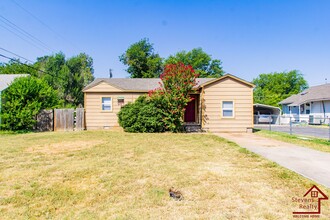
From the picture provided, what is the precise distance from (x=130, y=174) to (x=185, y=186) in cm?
133

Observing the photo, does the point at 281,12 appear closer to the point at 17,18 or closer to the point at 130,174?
the point at 130,174

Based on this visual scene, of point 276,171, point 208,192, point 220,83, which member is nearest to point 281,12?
point 220,83

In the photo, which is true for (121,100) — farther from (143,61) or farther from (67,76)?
(143,61)

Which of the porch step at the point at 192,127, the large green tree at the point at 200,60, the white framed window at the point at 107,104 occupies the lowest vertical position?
the porch step at the point at 192,127

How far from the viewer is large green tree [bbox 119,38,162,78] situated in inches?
1296

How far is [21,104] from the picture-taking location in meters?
12.6

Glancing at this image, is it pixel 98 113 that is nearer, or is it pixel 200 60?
pixel 98 113

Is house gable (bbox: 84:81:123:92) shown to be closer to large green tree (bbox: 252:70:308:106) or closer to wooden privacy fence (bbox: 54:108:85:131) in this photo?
wooden privacy fence (bbox: 54:108:85:131)

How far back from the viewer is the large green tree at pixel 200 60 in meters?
38.4

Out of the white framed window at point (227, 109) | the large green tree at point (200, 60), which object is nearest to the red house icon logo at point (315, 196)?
the white framed window at point (227, 109)

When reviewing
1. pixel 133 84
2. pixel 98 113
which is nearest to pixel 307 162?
pixel 98 113

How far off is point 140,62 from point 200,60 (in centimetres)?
1259

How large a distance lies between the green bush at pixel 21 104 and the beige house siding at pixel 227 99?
445 inches

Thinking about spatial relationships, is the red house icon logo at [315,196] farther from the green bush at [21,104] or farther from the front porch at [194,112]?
the green bush at [21,104]
